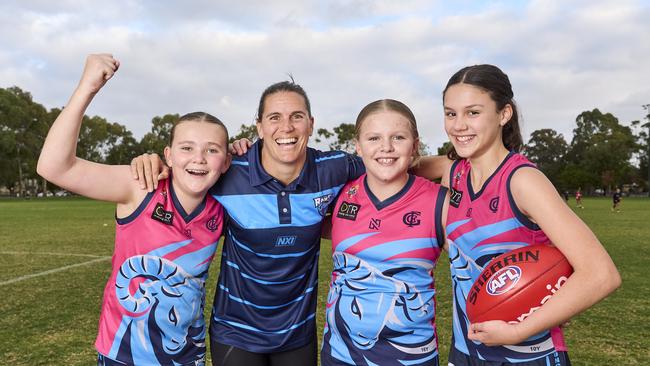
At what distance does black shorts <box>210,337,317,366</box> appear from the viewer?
274 cm

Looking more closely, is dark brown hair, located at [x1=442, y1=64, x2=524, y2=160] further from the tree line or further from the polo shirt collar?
the tree line

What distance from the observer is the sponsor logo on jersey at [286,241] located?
2.76m

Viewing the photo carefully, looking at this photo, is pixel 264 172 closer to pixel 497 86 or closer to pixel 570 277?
pixel 497 86

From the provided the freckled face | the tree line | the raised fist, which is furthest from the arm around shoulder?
the tree line

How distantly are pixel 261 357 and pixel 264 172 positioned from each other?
106 cm

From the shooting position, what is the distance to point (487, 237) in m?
2.29

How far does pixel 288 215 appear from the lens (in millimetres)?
2789

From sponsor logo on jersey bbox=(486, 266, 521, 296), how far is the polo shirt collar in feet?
3.92

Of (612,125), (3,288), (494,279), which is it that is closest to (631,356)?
(494,279)

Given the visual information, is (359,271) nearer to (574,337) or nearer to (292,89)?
(292,89)

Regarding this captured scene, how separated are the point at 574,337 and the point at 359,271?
11.8 ft

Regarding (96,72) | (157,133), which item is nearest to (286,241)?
(96,72)

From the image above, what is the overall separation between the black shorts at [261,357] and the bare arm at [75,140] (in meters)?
1.10

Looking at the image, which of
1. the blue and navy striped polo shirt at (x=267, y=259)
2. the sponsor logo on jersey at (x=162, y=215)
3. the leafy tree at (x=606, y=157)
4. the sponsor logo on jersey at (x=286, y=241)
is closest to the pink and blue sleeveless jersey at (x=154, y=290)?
the sponsor logo on jersey at (x=162, y=215)
